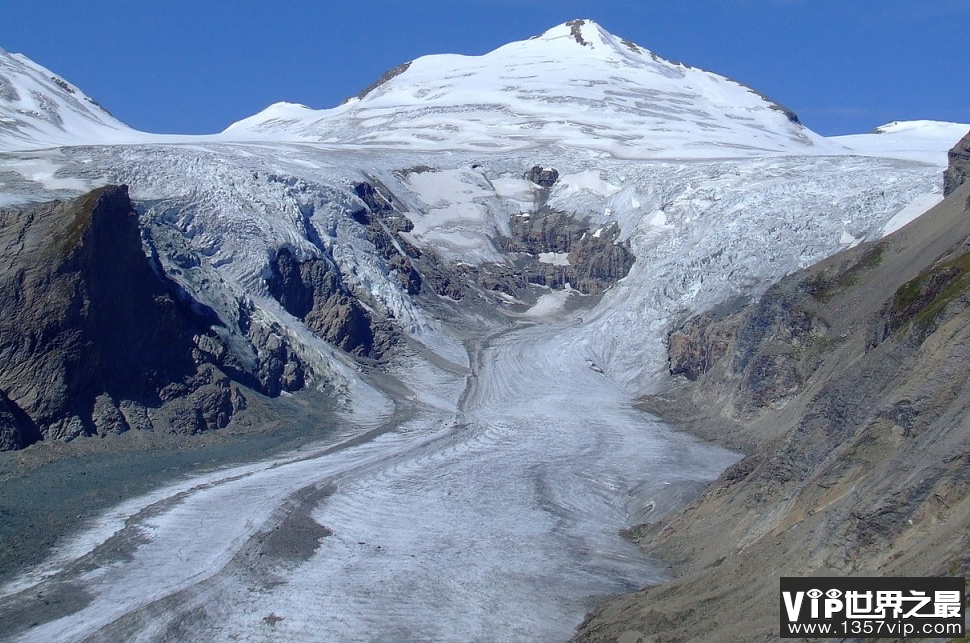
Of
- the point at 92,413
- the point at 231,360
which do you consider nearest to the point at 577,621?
the point at 92,413

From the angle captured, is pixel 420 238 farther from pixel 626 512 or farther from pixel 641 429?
pixel 626 512

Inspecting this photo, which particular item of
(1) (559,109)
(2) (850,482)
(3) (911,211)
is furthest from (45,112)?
(2) (850,482)

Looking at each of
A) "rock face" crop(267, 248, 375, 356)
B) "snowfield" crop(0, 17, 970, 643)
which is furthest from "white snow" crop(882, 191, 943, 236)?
"rock face" crop(267, 248, 375, 356)

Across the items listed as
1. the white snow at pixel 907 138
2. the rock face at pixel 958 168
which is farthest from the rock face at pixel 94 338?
the white snow at pixel 907 138

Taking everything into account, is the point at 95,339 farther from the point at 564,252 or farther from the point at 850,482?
the point at 564,252

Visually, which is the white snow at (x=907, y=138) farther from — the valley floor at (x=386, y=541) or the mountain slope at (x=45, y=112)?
the mountain slope at (x=45, y=112)
